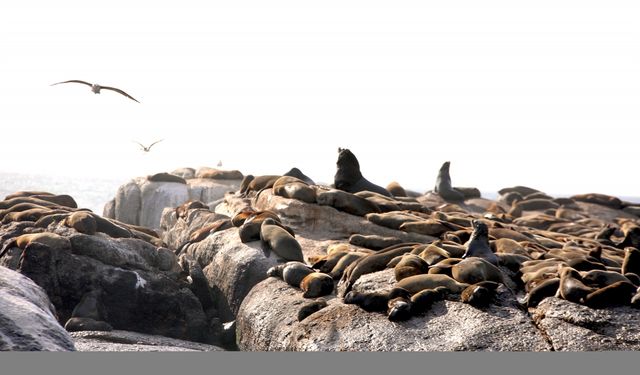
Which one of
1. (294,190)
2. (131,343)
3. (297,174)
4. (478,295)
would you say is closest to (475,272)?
(478,295)

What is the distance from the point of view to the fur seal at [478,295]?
11992 mm

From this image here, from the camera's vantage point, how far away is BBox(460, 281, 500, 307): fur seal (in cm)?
1199

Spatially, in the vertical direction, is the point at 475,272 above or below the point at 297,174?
below

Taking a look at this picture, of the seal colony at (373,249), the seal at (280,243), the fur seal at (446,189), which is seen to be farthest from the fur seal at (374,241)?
the fur seal at (446,189)

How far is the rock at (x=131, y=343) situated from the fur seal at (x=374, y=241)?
3366 millimetres

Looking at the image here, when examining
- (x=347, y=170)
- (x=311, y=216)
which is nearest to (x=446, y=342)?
(x=311, y=216)

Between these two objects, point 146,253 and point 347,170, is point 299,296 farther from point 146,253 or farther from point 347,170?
point 347,170

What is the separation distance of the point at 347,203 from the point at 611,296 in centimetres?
830

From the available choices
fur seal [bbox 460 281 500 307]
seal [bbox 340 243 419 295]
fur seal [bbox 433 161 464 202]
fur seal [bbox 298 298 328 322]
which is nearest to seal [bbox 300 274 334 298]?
seal [bbox 340 243 419 295]

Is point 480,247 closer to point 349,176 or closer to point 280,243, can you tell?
point 280,243

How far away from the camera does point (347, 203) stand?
63.2 ft

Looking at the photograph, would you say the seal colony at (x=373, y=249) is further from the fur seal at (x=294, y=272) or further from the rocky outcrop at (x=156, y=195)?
the rocky outcrop at (x=156, y=195)

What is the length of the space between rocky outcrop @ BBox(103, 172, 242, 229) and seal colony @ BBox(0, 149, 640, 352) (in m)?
3.17

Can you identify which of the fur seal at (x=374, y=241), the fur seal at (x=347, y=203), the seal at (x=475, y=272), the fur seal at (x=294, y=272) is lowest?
→ the fur seal at (x=294, y=272)
